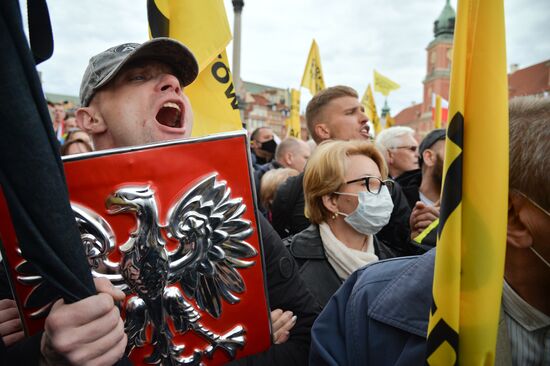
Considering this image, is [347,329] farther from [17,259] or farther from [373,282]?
[17,259]

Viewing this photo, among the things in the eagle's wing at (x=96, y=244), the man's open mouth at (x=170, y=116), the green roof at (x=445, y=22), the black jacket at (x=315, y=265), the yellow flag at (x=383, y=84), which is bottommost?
the black jacket at (x=315, y=265)

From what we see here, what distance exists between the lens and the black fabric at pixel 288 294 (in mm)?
1369

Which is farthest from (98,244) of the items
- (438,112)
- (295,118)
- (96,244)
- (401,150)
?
(438,112)

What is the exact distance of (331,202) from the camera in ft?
7.63

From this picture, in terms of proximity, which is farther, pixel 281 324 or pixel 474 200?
pixel 281 324

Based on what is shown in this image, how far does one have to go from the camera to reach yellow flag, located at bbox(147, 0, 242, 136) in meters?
2.56

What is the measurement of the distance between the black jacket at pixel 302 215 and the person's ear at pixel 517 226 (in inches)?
77.7

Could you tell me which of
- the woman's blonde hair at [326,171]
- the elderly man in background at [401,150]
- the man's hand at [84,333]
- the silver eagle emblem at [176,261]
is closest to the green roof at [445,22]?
the elderly man in background at [401,150]

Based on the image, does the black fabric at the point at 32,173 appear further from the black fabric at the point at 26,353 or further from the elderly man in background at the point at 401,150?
the elderly man in background at the point at 401,150

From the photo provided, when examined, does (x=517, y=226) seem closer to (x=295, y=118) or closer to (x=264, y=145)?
(x=264, y=145)

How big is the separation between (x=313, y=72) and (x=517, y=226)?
18.1ft

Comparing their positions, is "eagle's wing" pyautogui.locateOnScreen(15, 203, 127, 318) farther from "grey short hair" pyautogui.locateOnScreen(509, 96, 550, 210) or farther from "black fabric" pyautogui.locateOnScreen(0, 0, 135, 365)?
"grey short hair" pyautogui.locateOnScreen(509, 96, 550, 210)

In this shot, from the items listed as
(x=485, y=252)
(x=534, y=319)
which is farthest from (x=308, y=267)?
(x=485, y=252)

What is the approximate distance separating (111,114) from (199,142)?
0.41 m
